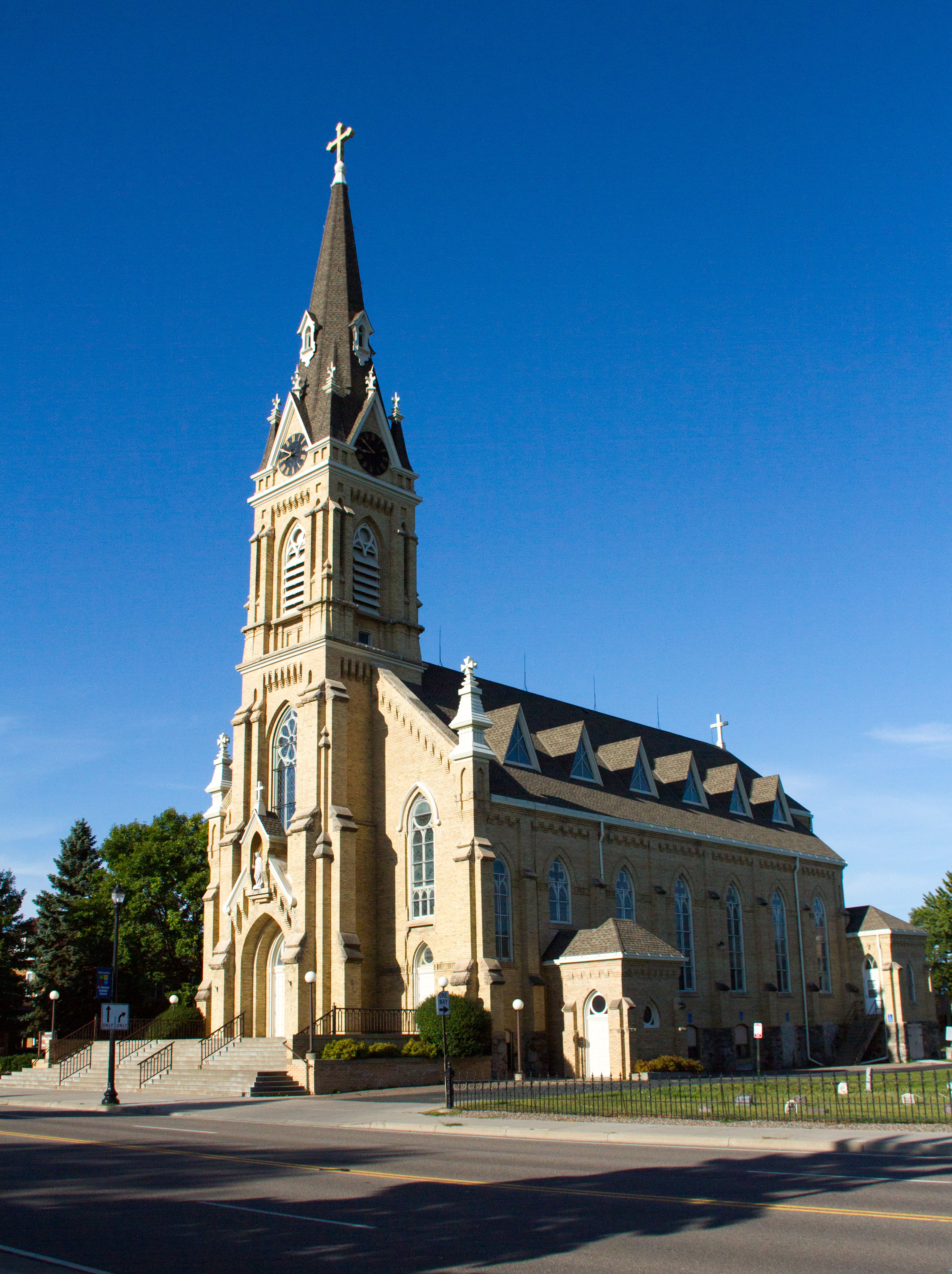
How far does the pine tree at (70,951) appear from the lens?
51875mm

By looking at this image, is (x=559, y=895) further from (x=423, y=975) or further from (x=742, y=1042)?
(x=742, y=1042)

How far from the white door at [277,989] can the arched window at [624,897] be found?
12409 mm

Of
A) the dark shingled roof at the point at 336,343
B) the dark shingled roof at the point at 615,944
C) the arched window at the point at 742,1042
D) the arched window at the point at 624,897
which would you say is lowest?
the arched window at the point at 742,1042

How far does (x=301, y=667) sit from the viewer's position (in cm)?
4153

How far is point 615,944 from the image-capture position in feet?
116

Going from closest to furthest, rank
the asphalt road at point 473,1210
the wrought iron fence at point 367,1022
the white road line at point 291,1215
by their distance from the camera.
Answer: the asphalt road at point 473,1210, the white road line at point 291,1215, the wrought iron fence at point 367,1022

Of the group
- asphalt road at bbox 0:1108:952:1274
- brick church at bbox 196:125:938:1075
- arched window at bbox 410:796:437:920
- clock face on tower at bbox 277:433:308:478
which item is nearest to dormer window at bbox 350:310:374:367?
brick church at bbox 196:125:938:1075

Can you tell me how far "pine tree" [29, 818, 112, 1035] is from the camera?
2042 inches

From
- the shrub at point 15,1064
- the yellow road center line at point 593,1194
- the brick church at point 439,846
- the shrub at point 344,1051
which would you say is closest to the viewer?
the yellow road center line at point 593,1194

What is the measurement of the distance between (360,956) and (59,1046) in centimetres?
1441

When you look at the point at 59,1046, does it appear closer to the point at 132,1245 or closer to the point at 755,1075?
the point at 755,1075

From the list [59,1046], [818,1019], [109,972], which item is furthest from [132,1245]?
[818,1019]

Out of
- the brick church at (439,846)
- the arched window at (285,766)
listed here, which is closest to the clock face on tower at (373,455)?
the brick church at (439,846)

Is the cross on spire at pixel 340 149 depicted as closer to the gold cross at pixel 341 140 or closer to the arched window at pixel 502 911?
the gold cross at pixel 341 140
